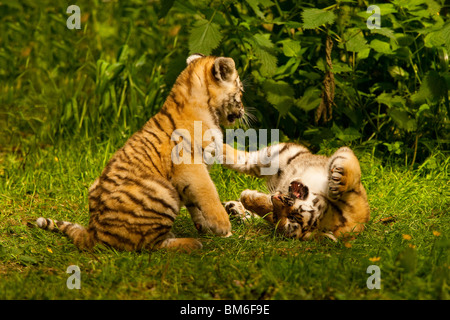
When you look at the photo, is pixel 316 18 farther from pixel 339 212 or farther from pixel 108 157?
pixel 108 157

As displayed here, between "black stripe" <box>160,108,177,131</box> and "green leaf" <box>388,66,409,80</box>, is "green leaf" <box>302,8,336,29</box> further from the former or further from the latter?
"black stripe" <box>160,108,177,131</box>

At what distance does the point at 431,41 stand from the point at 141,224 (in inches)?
125

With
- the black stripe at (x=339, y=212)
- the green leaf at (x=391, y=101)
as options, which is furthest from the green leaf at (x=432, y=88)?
the black stripe at (x=339, y=212)

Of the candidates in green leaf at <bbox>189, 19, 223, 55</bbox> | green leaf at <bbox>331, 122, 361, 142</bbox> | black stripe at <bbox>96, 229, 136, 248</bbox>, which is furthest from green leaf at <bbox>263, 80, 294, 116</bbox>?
black stripe at <bbox>96, 229, 136, 248</bbox>

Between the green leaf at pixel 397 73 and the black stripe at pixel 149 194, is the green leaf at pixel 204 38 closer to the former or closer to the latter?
the black stripe at pixel 149 194

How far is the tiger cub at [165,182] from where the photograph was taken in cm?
381

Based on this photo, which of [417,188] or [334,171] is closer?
[334,171]

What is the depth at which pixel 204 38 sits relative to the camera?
15.7 feet

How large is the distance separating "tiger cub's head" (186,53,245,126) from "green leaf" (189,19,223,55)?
0.90 ft

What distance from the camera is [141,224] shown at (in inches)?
149

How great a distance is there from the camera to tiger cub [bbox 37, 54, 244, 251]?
12.5 feet
